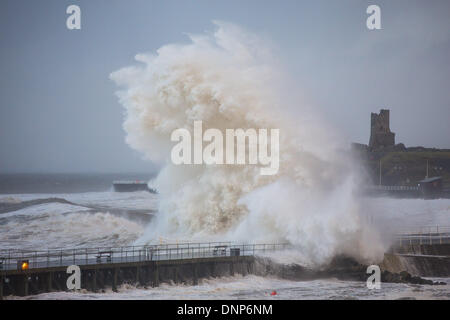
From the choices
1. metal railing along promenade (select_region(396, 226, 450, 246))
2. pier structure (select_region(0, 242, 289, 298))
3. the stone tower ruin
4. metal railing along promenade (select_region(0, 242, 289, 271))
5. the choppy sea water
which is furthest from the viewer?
the stone tower ruin

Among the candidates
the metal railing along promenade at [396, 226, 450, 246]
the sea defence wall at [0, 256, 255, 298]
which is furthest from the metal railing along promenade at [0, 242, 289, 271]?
the metal railing along promenade at [396, 226, 450, 246]

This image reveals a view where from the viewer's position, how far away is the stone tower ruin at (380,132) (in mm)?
50575

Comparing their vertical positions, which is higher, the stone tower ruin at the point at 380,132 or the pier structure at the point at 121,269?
the stone tower ruin at the point at 380,132

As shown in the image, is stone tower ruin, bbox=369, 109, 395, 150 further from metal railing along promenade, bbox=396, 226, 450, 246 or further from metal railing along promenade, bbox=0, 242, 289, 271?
metal railing along promenade, bbox=0, 242, 289, 271

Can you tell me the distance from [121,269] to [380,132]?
31.3 m

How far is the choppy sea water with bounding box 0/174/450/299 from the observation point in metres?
28.3

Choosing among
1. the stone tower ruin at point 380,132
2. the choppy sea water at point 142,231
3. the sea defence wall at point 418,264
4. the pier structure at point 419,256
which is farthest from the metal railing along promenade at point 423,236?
the stone tower ruin at point 380,132

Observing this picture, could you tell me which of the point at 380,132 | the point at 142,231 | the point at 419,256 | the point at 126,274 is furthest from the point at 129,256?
the point at 380,132

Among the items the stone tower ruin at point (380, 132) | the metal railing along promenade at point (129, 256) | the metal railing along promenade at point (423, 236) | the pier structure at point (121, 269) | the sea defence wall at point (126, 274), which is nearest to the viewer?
the sea defence wall at point (126, 274)

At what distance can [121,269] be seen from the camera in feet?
95.9

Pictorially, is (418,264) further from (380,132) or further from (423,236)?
(380,132)

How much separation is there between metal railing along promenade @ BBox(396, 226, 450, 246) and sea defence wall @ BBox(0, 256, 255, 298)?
35.6ft

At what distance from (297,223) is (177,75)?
39.6ft

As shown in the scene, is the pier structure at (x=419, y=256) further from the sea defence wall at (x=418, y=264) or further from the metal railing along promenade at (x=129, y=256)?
the metal railing along promenade at (x=129, y=256)
